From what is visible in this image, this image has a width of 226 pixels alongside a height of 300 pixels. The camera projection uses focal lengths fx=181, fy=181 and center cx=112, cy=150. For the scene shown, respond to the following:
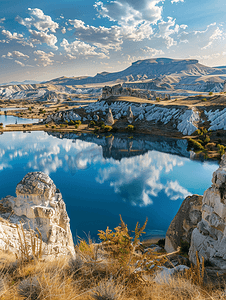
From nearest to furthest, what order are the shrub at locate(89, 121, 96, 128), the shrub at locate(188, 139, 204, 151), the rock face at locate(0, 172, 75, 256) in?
the rock face at locate(0, 172, 75, 256) < the shrub at locate(188, 139, 204, 151) < the shrub at locate(89, 121, 96, 128)

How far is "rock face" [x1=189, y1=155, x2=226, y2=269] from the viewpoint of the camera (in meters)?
7.69

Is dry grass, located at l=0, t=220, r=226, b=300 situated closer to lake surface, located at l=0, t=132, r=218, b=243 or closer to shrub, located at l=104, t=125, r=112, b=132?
lake surface, located at l=0, t=132, r=218, b=243

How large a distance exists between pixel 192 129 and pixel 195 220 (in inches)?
1614

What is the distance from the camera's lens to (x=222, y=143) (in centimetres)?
3875

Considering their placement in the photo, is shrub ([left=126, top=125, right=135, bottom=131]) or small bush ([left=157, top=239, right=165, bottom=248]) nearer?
small bush ([left=157, top=239, right=165, bottom=248])

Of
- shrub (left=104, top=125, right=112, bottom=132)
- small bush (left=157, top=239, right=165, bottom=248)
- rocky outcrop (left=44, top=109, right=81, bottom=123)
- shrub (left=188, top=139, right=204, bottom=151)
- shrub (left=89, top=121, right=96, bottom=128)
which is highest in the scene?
rocky outcrop (left=44, top=109, right=81, bottom=123)

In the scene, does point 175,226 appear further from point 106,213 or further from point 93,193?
point 93,193

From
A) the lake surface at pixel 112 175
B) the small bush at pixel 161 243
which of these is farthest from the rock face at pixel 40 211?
the small bush at pixel 161 243

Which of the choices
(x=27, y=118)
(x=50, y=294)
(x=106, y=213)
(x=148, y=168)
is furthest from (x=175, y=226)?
(x=27, y=118)

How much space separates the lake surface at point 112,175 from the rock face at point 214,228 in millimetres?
5596

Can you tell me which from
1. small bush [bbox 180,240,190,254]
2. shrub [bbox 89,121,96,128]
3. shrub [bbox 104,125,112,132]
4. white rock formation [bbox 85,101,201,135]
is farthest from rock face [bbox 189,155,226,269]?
shrub [bbox 89,121,96,128]

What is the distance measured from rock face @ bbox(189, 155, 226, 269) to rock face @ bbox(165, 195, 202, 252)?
9.25ft

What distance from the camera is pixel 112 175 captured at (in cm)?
2750

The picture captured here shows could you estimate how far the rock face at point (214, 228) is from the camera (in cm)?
769
